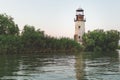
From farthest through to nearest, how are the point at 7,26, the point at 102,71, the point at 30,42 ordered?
the point at 7,26 < the point at 30,42 < the point at 102,71

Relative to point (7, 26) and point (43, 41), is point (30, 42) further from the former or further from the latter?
point (7, 26)

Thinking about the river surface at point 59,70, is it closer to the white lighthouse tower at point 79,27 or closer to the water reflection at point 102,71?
the water reflection at point 102,71

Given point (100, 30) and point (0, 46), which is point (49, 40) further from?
point (100, 30)

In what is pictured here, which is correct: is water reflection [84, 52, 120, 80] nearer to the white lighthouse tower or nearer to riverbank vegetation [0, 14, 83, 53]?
riverbank vegetation [0, 14, 83, 53]

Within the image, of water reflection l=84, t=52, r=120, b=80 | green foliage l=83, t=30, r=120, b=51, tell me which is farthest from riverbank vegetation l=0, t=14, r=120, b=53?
water reflection l=84, t=52, r=120, b=80

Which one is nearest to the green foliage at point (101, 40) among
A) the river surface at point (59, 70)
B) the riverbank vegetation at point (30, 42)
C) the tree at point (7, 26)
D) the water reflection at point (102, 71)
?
the riverbank vegetation at point (30, 42)

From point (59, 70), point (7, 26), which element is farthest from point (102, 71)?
point (7, 26)

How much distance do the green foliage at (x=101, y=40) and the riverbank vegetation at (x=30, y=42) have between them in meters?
6.42

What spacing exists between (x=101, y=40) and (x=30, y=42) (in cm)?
2632

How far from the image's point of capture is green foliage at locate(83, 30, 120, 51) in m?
112

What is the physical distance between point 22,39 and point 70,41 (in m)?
13.1

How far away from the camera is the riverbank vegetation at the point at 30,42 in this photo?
9262cm

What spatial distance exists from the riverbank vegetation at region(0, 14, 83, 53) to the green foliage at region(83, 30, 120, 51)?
21.1ft

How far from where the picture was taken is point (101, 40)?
114 m
